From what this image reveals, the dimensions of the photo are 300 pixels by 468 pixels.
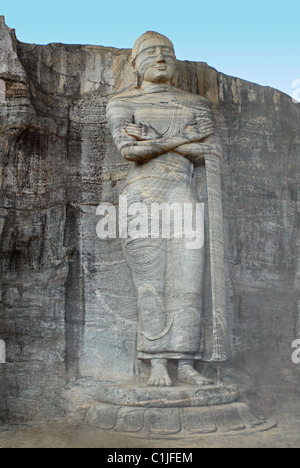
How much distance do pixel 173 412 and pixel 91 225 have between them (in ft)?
8.49

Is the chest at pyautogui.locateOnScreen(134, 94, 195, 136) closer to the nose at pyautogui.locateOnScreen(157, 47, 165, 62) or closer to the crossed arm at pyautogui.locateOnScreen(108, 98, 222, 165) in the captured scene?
the crossed arm at pyautogui.locateOnScreen(108, 98, 222, 165)

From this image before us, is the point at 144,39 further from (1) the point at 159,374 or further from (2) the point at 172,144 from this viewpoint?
(1) the point at 159,374

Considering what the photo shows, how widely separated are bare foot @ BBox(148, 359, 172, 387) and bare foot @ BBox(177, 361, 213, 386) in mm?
162

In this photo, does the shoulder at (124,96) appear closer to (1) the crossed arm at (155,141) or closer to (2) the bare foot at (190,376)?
(1) the crossed arm at (155,141)

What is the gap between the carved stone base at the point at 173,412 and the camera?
223 inches

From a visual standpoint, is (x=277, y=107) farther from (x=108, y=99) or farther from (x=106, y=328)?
(x=106, y=328)

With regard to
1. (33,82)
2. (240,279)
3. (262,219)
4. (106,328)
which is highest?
(33,82)

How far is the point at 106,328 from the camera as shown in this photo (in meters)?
7.02

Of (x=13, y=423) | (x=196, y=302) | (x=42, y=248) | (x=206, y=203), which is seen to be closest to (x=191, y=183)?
(x=206, y=203)

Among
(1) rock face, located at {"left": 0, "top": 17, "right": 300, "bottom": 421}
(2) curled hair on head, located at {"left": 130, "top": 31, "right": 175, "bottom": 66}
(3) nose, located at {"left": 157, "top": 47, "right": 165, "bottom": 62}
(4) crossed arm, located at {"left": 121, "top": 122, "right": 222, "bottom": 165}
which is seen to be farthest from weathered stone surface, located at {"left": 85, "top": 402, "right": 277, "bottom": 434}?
(2) curled hair on head, located at {"left": 130, "top": 31, "right": 175, "bottom": 66}

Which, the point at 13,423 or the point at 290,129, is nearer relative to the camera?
the point at 13,423

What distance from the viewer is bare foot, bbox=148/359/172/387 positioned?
6.10 m

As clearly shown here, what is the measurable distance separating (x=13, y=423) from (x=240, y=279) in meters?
3.16

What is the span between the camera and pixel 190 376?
20.4 feet
